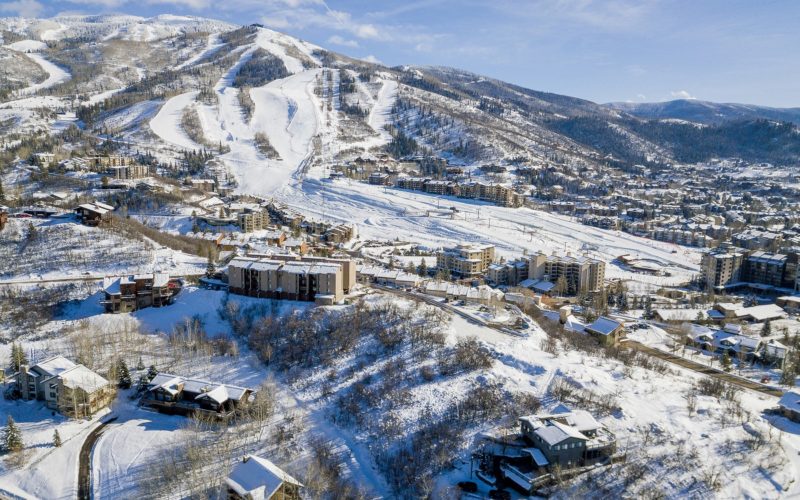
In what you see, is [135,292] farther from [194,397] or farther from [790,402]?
[790,402]

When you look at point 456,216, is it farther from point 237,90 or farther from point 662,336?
point 237,90

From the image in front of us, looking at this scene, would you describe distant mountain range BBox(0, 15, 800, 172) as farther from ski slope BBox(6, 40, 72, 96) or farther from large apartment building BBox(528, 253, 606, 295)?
large apartment building BBox(528, 253, 606, 295)

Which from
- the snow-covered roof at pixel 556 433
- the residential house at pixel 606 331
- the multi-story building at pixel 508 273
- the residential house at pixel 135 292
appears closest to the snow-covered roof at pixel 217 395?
the residential house at pixel 135 292

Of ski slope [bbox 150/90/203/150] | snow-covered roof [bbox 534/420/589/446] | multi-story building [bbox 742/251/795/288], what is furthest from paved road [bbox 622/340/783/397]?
ski slope [bbox 150/90/203/150]

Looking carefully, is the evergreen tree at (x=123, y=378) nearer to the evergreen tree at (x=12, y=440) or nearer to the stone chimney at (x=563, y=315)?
the evergreen tree at (x=12, y=440)

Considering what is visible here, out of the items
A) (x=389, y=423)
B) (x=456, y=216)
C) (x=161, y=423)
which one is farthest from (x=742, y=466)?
(x=456, y=216)

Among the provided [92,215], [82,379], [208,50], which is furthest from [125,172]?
[208,50]
